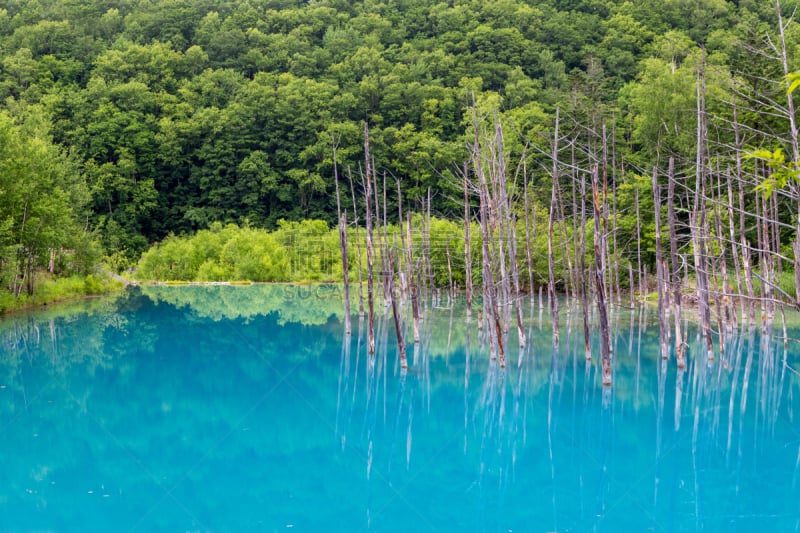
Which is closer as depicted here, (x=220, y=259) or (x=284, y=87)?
(x=220, y=259)

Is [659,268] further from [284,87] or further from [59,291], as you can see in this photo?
[284,87]

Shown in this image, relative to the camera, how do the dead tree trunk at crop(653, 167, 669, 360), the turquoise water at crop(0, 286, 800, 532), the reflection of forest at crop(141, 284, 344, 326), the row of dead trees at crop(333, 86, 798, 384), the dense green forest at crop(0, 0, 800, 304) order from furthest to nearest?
the dense green forest at crop(0, 0, 800, 304)
the reflection of forest at crop(141, 284, 344, 326)
the dead tree trunk at crop(653, 167, 669, 360)
the row of dead trees at crop(333, 86, 798, 384)
the turquoise water at crop(0, 286, 800, 532)

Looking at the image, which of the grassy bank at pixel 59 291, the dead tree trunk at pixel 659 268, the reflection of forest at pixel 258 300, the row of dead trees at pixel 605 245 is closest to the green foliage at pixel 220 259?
the reflection of forest at pixel 258 300

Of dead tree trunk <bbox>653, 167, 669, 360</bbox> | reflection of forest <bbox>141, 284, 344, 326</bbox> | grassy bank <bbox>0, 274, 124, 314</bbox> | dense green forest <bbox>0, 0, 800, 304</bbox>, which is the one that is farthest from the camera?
Result: dense green forest <bbox>0, 0, 800, 304</bbox>

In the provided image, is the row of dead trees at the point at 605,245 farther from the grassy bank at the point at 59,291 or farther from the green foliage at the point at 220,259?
the green foliage at the point at 220,259

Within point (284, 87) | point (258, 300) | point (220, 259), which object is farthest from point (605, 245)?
point (284, 87)

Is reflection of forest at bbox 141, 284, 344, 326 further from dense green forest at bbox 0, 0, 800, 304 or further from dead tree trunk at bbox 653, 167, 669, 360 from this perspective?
dense green forest at bbox 0, 0, 800, 304

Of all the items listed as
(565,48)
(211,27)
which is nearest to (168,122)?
(211,27)

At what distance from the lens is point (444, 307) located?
98.5 feet

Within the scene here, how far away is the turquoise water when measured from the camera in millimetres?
8242

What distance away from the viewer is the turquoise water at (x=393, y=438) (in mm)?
8242

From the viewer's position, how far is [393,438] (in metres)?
11.4

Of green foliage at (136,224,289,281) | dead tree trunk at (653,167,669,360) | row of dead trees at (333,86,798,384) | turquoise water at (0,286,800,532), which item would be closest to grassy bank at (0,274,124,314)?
green foliage at (136,224,289,281)

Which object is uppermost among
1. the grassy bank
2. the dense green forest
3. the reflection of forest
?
the dense green forest
